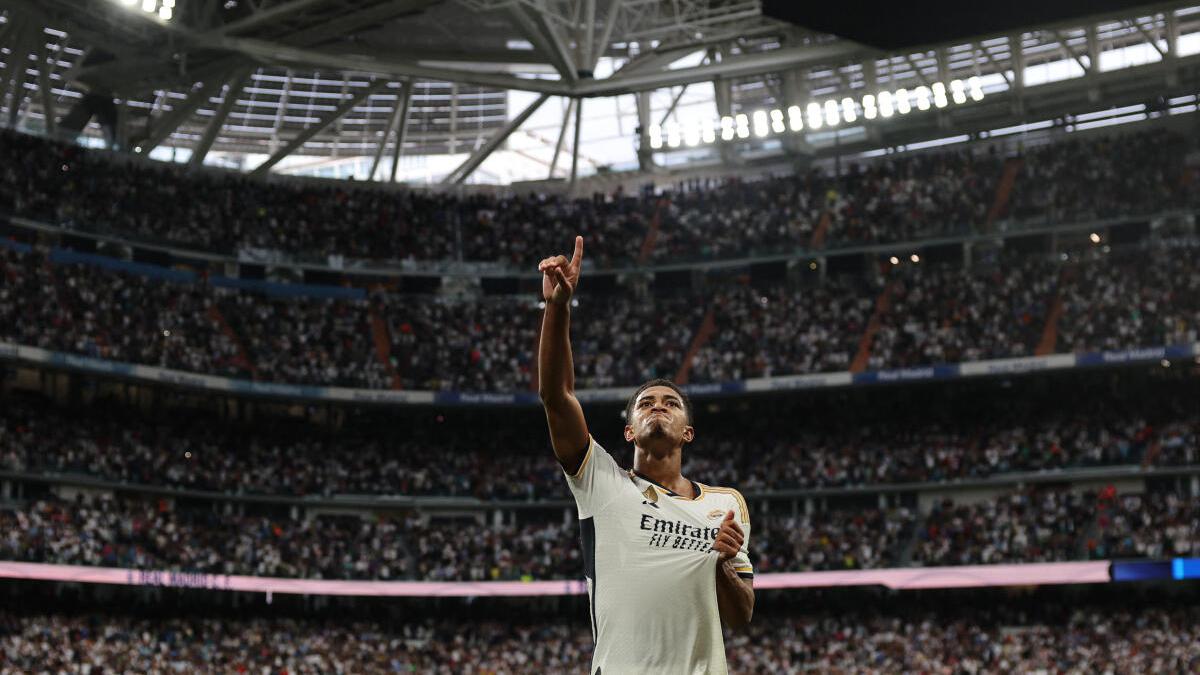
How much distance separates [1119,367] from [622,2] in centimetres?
2140

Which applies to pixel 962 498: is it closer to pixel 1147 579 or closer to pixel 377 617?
pixel 1147 579

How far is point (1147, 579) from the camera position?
41.4 metres

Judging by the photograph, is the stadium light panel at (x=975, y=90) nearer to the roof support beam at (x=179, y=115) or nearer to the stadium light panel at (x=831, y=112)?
the stadium light panel at (x=831, y=112)

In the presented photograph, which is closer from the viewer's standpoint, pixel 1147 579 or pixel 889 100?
pixel 1147 579

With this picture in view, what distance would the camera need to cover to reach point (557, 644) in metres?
45.2

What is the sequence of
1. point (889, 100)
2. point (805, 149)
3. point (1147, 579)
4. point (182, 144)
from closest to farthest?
1. point (1147, 579)
2. point (889, 100)
3. point (805, 149)
4. point (182, 144)

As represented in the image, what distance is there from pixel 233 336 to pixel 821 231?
75.7 ft

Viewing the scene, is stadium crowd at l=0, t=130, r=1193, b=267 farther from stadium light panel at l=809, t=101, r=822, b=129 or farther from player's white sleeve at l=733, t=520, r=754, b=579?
player's white sleeve at l=733, t=520, r=754, b=579

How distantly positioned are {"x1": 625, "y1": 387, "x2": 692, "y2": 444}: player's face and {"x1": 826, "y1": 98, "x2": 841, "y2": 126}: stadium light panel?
156 feet

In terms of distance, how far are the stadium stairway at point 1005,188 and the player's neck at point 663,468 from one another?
4963 centimetres

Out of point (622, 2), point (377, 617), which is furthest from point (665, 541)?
point (377, 617)

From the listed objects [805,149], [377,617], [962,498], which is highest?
[805,149]

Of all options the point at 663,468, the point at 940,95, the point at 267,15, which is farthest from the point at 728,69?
the point at 663,468

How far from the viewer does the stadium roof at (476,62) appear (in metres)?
42.7
